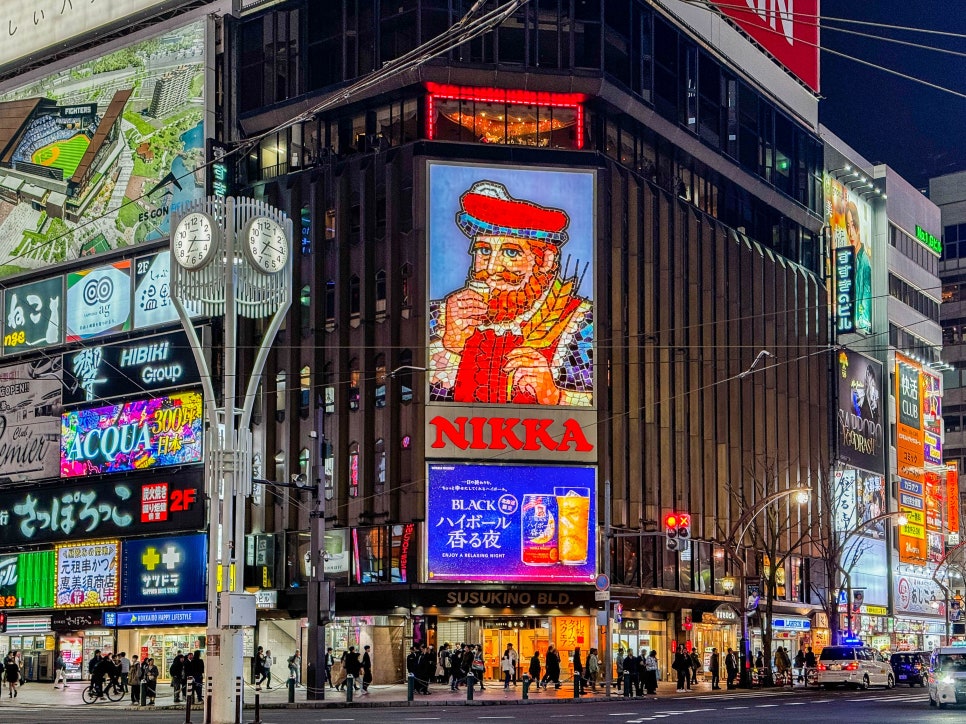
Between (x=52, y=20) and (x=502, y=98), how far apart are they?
30890mm

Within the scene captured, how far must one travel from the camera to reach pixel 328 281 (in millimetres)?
69812

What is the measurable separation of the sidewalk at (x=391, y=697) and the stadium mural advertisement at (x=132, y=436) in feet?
48.9

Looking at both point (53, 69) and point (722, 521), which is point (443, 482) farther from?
point (53, 69)

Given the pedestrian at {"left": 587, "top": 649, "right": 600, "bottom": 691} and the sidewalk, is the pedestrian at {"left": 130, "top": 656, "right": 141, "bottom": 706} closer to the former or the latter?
the sidewalk

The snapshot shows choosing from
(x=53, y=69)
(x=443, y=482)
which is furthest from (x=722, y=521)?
(x=53, y=69)

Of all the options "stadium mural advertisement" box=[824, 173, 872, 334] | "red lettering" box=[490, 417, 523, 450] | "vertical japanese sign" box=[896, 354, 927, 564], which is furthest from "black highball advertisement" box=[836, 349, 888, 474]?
"red lettering" box=[490, 417, 523, 450]

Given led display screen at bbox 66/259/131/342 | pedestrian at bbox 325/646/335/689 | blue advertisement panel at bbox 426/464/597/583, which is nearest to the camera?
pedestrian at bbox 325/646/335/689

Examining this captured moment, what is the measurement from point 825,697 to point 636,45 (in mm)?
36654

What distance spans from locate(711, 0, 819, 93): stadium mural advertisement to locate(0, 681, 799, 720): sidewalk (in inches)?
1587

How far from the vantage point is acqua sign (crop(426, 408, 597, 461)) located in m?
65.4

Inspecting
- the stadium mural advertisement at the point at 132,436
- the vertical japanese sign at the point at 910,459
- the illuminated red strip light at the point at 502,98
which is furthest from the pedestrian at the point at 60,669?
the vertical japanese sign at the point at 910,459

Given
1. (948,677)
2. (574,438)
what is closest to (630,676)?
(948,677)

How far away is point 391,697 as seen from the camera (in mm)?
49312

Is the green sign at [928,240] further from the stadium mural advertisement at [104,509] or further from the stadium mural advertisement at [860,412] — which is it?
the stadium mural advertisement at [104,509]
